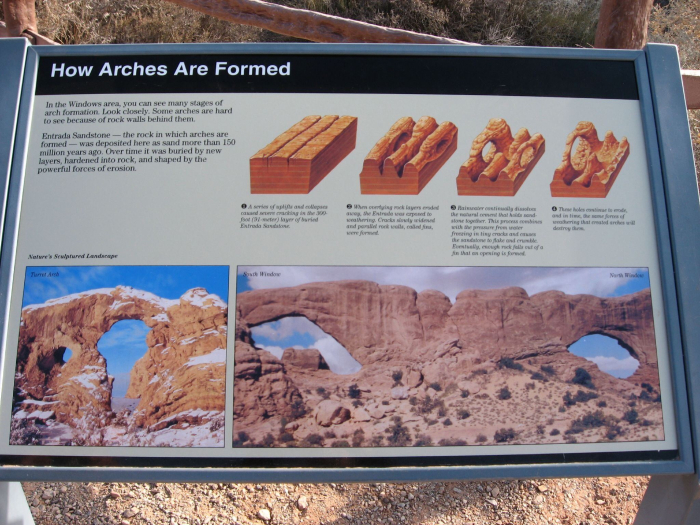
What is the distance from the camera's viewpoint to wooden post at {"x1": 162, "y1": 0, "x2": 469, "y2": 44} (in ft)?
10.4

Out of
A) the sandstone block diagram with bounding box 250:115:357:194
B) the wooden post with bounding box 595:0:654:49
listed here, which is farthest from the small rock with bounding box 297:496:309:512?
the wooden post with bounding box 595:0:654:49

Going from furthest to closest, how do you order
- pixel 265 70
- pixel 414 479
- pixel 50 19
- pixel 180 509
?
pixel 50 19 → pixel 180 509 → pixel 265 70 → pixel 414 479

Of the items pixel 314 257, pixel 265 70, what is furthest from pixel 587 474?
pixel 265 70

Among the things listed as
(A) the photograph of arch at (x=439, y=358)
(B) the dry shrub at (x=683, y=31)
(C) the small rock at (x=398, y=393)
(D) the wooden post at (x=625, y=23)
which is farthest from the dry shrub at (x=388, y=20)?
(C) the small rock at (x=398, y=393)

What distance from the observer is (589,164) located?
171cm

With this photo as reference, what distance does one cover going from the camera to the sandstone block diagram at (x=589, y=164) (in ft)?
Result: 5.58

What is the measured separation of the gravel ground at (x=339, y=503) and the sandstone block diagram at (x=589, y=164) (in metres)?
1.90

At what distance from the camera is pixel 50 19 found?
8086 millimetres

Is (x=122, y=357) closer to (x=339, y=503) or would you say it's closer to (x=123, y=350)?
(x=123, y=350)

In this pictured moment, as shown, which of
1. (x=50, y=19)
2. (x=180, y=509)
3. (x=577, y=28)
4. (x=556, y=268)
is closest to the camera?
(x=556, y=268)

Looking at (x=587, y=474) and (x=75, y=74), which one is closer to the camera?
(x=587, y=474)

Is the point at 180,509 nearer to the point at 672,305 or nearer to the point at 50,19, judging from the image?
the point at 672,305

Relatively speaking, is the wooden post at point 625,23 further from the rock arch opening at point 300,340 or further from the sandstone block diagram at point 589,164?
the rock arch opening at point 300,340

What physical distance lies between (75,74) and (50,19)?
827 cm
